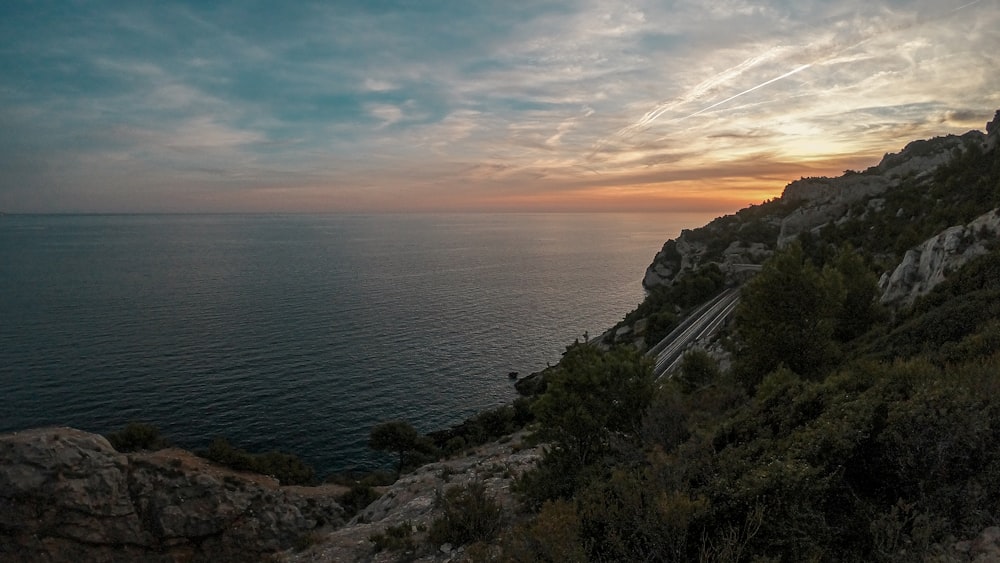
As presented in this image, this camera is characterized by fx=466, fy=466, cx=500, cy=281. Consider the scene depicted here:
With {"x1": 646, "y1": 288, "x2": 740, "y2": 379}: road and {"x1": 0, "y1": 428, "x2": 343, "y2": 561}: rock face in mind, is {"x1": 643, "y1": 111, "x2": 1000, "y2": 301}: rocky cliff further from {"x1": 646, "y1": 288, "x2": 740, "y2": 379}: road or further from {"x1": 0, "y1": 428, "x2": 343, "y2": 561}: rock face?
{"x1": 0, "y1": 428, "x2": 343, "y2": 561}: rock face

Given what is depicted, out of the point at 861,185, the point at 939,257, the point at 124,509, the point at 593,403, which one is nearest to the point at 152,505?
the point at 124,509

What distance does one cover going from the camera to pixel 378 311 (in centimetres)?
9925

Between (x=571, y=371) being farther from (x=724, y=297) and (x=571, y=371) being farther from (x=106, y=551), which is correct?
(x=724, y=297)

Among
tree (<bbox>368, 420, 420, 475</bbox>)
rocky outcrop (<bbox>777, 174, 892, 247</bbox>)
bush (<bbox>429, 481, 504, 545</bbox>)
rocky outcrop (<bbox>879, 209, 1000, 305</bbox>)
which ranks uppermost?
rocky outcrop (<bbox>777, 174, 892, 247</bbox>)

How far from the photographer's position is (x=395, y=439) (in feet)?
150

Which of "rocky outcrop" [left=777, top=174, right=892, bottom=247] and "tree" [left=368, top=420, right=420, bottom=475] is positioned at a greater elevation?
"rocky outcrop" [left=777, top=174, right=892, bottom=247]

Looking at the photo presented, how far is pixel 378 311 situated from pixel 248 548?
2812 inches

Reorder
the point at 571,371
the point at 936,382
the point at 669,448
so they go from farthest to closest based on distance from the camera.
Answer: the point at 571,371, the point at 669,448, the point at 936,382

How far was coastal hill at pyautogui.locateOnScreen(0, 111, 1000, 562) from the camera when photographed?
827cm

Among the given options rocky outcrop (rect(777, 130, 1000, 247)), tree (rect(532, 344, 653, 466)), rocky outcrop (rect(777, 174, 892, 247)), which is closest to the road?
rocky outcrop (rect(777, 130, 1000, 247))

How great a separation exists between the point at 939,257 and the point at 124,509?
54.5 m

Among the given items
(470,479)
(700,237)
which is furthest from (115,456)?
(700,237)

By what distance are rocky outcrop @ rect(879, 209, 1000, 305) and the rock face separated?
42.3 m

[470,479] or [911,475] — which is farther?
[470,479]
